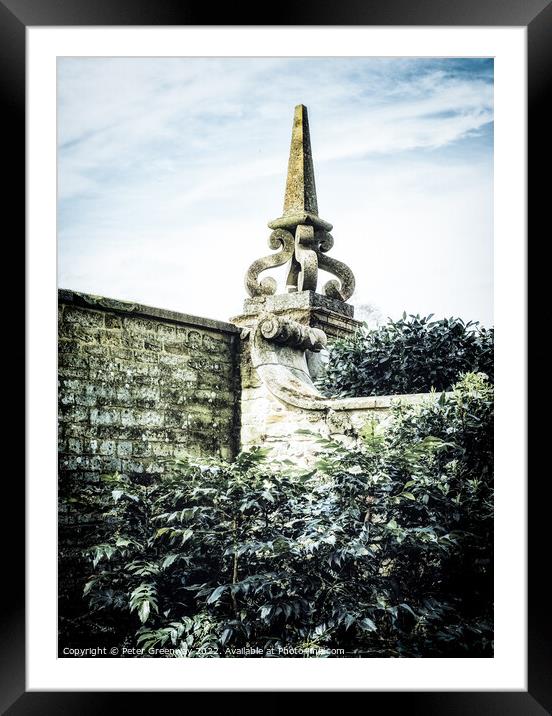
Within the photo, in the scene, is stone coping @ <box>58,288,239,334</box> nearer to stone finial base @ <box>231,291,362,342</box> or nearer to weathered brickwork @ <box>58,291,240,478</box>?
weathered brickwork @ <box>58,291,240,478</box>

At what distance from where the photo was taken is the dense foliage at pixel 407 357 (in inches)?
206

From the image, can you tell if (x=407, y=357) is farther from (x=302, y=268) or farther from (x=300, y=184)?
(x=300, y=184)

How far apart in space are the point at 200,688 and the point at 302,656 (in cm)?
62

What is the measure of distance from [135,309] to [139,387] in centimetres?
52

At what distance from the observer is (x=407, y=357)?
224 inches

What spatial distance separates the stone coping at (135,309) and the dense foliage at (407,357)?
0.86 metres

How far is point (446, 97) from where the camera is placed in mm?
4828

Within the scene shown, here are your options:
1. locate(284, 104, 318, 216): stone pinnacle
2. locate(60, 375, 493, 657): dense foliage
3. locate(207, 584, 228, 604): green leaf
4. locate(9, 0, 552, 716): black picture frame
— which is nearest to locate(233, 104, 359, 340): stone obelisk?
locate(284, 104, 318, 216): stone pinnacle

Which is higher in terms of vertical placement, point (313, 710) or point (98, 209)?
point (98, 209)

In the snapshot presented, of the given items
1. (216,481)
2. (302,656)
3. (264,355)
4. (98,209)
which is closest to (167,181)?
(98,209)
